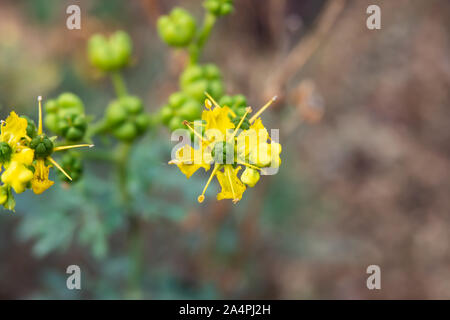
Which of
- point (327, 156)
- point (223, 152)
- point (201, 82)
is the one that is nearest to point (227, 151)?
point (223, 152)

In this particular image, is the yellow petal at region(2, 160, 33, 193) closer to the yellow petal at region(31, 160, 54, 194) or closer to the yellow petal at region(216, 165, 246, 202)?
the yellow petal at region(31, 160, 54, 194)

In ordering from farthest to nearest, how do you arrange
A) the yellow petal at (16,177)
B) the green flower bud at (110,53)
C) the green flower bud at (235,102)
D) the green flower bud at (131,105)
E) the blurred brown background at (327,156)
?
the blurred brown background at (327,156), the green flower bud at (110,53), the green flower bud at (131,105), the green flower bud at (235,102), the yellow petal at (16,177)

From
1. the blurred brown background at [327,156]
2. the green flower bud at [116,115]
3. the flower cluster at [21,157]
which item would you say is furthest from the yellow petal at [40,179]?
the blurred brown background at [327,156]

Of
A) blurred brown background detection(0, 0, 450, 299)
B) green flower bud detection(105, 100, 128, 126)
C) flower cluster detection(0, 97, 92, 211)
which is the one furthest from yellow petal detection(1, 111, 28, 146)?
blurred brown background detection(0, 0, 450, 299)

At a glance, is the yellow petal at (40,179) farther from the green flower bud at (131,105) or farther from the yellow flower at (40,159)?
A: the green flower bud at (131,105)
